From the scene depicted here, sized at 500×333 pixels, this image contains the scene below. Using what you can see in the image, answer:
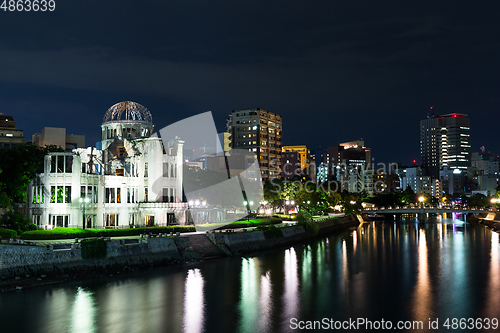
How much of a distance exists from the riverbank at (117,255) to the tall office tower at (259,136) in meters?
96.2

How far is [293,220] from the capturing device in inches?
3949

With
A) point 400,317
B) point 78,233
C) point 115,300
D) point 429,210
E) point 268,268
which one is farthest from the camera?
point 429,210

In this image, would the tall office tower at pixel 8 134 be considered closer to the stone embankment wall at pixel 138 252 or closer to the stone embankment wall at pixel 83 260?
the stone embankment wall at pixel 138 252

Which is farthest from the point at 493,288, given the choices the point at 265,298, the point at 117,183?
the point at 117,183

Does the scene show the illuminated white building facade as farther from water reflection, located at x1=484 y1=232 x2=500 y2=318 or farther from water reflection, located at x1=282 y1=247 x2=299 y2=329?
water reflection, located at x1=484 y1=232 x2=500 y2=318

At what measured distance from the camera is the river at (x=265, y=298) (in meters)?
34.6

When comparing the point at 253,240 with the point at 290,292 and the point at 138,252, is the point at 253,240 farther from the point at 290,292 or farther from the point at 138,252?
the point at 290,292

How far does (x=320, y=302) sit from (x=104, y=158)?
49.6 meters

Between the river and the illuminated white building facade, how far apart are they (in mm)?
15635

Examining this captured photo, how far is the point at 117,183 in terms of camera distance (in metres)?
66.3

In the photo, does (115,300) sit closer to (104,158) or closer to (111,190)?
(111,190)

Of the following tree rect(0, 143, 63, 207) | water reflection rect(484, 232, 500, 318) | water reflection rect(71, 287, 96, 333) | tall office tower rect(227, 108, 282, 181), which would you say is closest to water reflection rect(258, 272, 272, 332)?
water reflection rect(71, 287, 96, 333)

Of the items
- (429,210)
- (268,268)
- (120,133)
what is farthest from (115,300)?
(429,210)

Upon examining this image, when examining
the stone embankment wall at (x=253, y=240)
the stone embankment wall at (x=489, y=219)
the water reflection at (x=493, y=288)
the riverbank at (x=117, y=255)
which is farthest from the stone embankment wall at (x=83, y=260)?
the stone embankment wall at (x=489, y=219)
